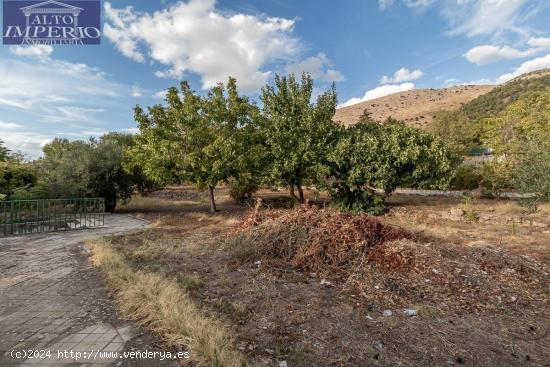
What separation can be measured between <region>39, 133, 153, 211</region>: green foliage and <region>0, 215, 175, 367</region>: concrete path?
Result: 766 centimetres

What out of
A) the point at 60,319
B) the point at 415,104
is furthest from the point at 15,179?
the point at 415,104

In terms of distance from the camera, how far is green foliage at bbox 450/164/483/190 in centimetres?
2338

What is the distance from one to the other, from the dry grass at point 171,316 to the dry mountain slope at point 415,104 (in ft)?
224

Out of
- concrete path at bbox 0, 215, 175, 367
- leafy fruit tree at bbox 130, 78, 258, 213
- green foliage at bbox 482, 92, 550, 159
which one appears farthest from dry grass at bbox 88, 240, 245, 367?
green foliage at bbox 482, 92, 550, 159

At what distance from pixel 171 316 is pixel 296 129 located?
438 inches

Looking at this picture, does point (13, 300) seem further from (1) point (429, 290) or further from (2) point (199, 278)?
(1) point (429, 290)

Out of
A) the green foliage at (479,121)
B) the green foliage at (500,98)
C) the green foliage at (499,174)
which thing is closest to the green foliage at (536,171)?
the green foliage at (499,174)

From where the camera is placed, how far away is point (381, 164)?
13289mm

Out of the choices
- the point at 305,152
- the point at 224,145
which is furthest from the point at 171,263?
the point at 305,152

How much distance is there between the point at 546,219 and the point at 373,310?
474 inches

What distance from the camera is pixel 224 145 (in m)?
12.6

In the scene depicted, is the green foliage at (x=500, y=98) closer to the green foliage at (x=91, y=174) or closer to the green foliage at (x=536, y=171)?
the green foliage at (x=536, y=171)

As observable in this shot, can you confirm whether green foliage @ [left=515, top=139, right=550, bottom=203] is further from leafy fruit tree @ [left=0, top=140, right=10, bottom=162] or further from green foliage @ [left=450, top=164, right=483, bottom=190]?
leafy fruit tree @ [left=0, top=140, right=10, bottom=162]

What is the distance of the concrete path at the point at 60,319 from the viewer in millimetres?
3166
